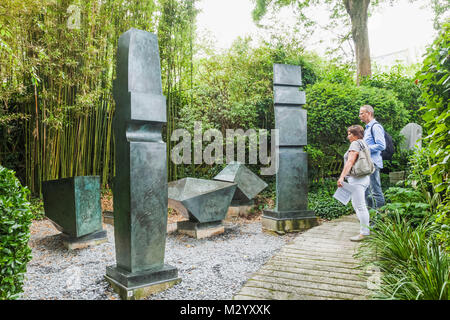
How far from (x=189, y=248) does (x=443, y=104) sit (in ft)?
9.66

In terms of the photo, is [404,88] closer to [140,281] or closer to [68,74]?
[68,74]

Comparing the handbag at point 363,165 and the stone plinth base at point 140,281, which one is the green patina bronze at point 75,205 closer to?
the stone plinth base at point 140,281

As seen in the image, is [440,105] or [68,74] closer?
[440,105]

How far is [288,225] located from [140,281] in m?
2.40

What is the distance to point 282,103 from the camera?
13.8ft

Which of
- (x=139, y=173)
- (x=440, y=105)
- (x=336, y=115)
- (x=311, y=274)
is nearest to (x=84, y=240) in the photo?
(x=139, y=173)

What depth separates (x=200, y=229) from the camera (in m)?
4.20

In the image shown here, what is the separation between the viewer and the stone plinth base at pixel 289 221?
4.19 meters

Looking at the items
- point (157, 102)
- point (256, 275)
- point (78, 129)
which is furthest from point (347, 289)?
point (78, 129)

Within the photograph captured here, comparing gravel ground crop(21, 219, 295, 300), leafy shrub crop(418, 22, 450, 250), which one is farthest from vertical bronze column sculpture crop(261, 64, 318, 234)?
leafy shrub crop(418, 22, 450, 250)

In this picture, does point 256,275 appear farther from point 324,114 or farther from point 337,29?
point 337,29

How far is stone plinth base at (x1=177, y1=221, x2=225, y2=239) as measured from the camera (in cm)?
420

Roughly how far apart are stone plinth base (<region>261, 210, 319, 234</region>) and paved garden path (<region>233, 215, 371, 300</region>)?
59 cm

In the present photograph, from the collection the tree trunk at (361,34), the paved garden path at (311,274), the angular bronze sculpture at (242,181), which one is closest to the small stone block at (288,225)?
the paved garden path at (311,274)
